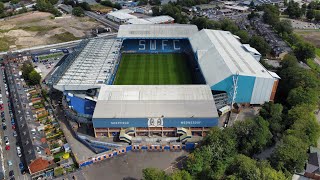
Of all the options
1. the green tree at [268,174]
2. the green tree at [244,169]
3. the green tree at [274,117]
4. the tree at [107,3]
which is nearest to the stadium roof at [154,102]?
the green tree at [274,117]

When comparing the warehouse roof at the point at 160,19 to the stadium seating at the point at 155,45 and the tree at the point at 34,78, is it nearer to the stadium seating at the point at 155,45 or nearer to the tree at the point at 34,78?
the stadium seating at the point at 155,45

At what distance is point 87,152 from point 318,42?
85.6 meters

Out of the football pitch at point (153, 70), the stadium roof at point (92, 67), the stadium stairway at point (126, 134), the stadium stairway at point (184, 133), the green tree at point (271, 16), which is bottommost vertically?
the stadium stairway at point (126, 134)

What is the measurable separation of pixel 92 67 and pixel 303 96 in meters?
45.0

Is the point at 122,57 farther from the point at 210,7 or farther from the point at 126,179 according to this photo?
the point at 210,7

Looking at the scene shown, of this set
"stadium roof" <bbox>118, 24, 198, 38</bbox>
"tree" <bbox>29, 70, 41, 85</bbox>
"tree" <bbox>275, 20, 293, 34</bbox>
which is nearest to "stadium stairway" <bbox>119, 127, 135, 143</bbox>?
"tree" <bbox>29, 70, 41, 85</bbox>

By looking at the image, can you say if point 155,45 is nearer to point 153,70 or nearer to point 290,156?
point 153,70

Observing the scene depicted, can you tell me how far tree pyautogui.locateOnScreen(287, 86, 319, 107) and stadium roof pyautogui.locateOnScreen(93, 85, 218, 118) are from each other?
15761 mm

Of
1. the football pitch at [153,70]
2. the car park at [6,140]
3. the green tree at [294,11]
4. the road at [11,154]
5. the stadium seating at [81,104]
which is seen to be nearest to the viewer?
the road at [11,154]

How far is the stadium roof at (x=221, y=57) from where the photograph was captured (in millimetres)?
56875

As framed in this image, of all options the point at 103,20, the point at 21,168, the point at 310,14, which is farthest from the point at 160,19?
the point at 21,168

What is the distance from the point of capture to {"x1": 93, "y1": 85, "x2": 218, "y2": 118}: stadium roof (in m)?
48.4

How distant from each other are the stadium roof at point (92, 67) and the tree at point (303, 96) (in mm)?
37432

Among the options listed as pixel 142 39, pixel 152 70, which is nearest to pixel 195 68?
pixel 152 70
